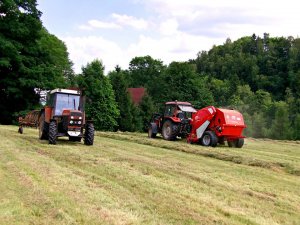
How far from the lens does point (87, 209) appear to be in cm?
602

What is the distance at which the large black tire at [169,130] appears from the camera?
20312mm

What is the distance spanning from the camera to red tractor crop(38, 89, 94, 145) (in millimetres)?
15062

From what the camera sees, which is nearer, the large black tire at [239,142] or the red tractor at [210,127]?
the red tractor at [210,127]

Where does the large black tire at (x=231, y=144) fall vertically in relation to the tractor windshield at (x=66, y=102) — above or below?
below

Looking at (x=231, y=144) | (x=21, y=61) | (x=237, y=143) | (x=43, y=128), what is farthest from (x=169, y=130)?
(x=21, y=61)

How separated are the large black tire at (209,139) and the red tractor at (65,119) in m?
5.23

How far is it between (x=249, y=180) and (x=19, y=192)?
16.2ft

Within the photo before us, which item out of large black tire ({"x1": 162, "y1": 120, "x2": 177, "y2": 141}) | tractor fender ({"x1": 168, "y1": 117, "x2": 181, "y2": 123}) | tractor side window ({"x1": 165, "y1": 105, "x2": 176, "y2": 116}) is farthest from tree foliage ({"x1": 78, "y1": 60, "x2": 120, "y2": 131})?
tractor fender ({"x1": 168, "y1": 117, "x2": 181, "y2": 123})

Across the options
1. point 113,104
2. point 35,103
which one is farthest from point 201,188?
point 113,104

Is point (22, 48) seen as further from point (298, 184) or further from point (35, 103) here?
point (298, 184)

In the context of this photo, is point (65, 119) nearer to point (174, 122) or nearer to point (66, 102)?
point (66, 102)

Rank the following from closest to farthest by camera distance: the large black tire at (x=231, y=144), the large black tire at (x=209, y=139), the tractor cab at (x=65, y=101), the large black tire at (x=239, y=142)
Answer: the tractor cab at (x=65, y=101)
the large black tire at (x=209, y=139)
the large black tire at (x=239, y=142)
the large black tire at (x=231, y=144)

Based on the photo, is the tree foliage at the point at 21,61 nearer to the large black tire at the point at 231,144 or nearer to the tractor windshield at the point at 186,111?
the tractor windshield at the point at 186,111

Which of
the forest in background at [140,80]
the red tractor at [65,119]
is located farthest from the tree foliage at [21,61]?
the red tractor at [65,119]
